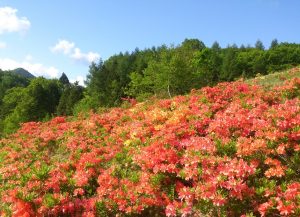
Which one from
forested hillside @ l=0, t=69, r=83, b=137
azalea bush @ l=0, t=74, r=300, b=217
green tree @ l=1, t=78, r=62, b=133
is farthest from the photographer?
forested hillside @ l=0, t=69, r=83, b=137

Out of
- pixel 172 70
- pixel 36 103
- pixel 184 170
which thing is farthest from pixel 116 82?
pixel 184 170

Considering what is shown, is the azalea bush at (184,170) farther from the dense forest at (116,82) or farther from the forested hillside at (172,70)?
the dense forest at (116,82)

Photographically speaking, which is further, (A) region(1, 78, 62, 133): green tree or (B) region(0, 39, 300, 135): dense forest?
(A) region(1, 78, 62, 133): green tree

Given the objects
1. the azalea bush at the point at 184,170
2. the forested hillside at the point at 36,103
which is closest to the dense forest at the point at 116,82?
the forested hillside at the point at 36,103

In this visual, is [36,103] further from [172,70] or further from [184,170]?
[184,170]

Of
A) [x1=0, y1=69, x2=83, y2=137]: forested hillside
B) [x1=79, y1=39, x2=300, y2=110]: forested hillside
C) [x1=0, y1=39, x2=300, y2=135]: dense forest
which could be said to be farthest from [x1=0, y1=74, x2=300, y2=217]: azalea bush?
[x1=0, y1=69, x2=83, y2=137]: forested hillside

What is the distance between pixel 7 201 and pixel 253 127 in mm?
6772

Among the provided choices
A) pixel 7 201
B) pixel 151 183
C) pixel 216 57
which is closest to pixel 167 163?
pixel 151 183

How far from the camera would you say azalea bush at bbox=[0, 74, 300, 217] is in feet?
26.7

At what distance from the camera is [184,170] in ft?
30.3

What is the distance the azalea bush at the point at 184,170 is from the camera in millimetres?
8141

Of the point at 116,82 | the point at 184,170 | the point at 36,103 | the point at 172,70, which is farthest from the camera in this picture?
the point at 36,103

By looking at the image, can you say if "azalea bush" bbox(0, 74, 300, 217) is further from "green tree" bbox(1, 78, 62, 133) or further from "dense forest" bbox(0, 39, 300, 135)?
"green tree" bbox(1, 78, 62, 133)

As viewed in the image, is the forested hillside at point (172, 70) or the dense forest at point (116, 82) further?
the dense forest at point (116, 82)
